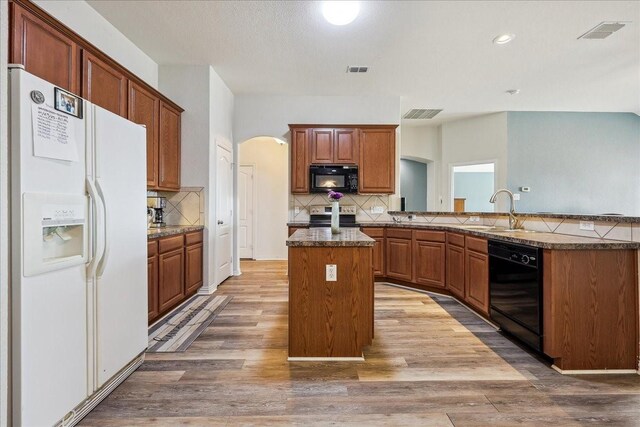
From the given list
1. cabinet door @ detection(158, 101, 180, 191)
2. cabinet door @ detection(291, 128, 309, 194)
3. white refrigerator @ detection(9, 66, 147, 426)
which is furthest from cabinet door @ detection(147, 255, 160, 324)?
cabinet door @ detection(291, 128, 309, 194)

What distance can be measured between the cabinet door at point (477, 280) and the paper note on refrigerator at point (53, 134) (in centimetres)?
328

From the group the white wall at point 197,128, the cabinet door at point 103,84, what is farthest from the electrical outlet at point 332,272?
the white wall at point 197,128

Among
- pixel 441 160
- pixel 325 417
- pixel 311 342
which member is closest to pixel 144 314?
pixel 311 342

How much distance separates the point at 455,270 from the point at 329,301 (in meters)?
2.07

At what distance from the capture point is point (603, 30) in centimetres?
345

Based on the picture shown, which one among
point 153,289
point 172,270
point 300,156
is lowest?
point 153,289

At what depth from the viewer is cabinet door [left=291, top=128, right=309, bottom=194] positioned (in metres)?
5.11

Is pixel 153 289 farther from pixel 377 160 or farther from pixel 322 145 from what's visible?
pixel 377 160

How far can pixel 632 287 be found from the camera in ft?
7.23

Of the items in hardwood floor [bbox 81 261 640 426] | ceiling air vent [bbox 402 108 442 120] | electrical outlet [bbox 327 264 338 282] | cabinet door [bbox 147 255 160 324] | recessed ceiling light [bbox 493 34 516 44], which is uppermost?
ceiling air vent [bbox 402 108 442 120]

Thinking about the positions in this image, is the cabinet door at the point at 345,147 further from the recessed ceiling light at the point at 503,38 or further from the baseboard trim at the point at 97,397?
the baseboard trim at the point at 97,397

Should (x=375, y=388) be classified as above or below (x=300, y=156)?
below

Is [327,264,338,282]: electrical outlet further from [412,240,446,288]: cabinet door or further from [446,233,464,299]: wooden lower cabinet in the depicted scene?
[412,240,446,288]: cabinet door

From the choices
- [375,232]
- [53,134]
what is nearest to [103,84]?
[53,134]
